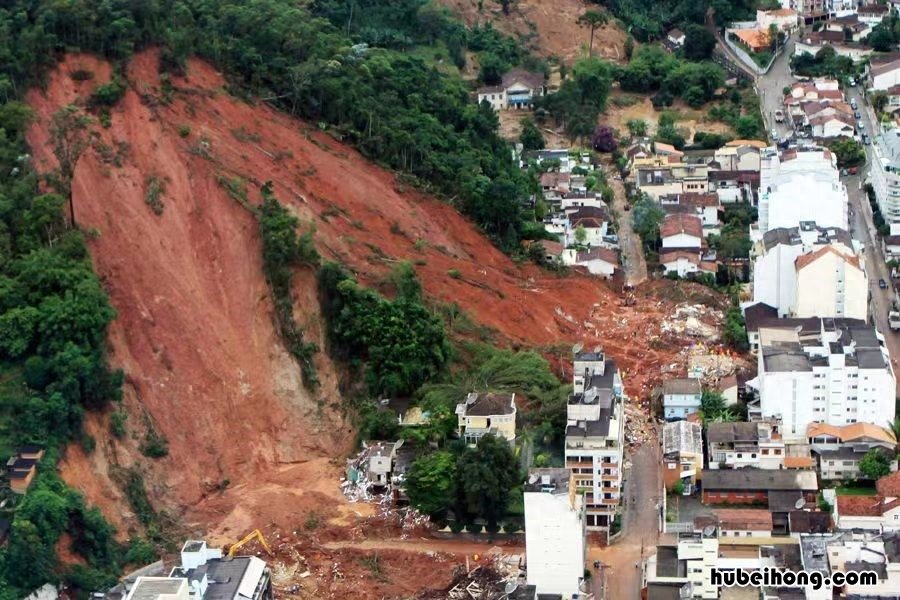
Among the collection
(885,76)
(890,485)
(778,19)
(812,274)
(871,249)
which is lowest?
(890,485)

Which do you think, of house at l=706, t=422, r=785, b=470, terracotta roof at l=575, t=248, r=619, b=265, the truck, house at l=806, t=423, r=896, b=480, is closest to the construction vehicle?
house at l=706, t=422, r=785, b=470

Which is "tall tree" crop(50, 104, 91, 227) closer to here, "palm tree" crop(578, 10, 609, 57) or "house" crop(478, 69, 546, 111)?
"house" crop(478, 69, 546, 111)

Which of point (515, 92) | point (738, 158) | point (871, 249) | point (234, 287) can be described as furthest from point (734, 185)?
point (234, 287)

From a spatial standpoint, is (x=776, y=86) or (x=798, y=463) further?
(x=776, y=86)

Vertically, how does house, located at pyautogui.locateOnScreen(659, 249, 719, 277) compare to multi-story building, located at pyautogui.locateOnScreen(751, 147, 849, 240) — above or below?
below

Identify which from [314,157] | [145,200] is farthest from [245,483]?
[314,157]

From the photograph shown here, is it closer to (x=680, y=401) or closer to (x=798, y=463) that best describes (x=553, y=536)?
(x=798, y=463)

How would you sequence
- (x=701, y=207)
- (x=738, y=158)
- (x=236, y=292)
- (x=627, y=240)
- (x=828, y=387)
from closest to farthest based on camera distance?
(x=828, y=387) → (x=236, y=292) → (x=627, y=240) → (x=701, y=207) → (x=738, y=158)

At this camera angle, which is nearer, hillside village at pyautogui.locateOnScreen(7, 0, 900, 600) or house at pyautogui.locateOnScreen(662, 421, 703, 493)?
hillside village at pyautogui.locateOnScreen(7, 0, 900, 600)
